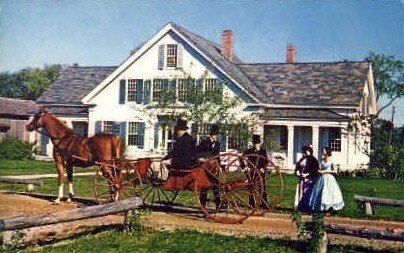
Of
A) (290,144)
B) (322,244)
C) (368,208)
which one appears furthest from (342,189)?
(322,244)

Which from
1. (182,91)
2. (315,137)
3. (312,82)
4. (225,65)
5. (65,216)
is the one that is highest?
(225,65)

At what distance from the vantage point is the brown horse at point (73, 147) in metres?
11.3

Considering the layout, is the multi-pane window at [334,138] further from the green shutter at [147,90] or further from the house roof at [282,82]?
the green shutter at [147,90]

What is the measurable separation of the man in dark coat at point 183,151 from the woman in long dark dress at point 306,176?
2.58 metres

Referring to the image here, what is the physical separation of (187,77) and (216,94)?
2.43 metres

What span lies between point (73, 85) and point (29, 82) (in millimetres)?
27150

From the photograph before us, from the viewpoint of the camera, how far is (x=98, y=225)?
912 centimetres

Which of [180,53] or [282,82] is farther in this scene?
[282,82]

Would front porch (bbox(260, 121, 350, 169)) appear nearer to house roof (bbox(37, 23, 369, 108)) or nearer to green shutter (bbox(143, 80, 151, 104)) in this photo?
house roof (bbox(37, 23, 369, 108))

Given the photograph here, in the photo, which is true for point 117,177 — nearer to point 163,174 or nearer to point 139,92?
point 163,174

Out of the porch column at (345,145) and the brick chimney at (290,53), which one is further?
the brick chimney at (290,53)

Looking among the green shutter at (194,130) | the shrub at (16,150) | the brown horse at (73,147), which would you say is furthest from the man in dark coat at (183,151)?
the shrub at (16,150)

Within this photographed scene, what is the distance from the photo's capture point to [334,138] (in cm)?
2528

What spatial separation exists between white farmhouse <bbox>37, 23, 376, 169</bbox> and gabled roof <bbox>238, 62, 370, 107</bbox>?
5 centimetres
